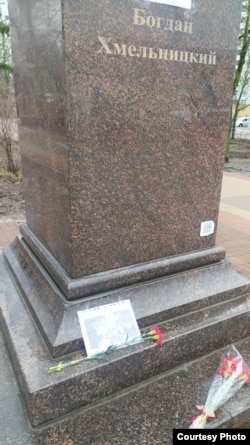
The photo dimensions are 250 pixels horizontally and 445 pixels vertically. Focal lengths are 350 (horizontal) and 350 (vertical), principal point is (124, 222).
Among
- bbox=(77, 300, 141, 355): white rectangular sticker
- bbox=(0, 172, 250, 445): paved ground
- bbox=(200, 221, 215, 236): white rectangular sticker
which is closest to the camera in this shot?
bbox=(0, 172, 250, 445): paved ground

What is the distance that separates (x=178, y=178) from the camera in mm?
2098

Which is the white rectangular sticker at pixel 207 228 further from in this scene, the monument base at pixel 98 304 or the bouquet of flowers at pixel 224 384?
the bouquet of flowers at pixel 224 384

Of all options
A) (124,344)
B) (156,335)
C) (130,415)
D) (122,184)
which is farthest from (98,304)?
(122,184)

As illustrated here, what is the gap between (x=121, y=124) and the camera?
183cm

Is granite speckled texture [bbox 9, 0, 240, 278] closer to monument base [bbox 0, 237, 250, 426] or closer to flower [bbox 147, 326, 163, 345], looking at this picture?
monument base [bbox 0, 237, 250, 426]

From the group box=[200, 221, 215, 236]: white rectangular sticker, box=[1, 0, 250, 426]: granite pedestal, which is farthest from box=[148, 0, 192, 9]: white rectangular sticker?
box=[200, 221, 215, 236]: white rectangular sticker

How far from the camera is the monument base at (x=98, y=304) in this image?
1.63 metres

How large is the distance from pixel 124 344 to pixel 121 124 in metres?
1.14

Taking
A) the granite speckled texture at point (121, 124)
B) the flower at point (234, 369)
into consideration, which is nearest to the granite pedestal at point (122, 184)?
the granite speckled texture at point (121, 124)

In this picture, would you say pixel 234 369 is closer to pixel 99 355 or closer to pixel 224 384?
pixel 224 384

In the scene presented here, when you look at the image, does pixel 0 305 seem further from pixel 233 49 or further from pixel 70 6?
pixel 233 49

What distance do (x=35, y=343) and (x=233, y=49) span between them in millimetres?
1991

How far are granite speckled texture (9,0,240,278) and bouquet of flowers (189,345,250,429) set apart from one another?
2.31 feet

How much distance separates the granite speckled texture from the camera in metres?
1.67
